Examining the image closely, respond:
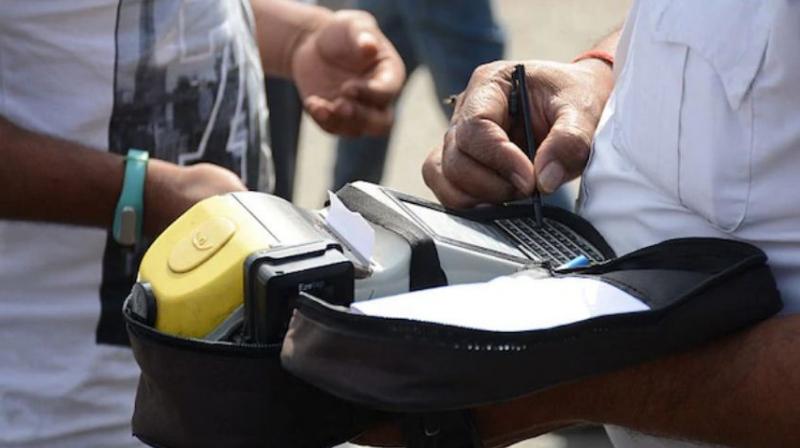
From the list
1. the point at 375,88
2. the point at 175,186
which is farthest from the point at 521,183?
the point at 375,88

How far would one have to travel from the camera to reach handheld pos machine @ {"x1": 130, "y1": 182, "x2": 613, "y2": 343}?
121 centimetres

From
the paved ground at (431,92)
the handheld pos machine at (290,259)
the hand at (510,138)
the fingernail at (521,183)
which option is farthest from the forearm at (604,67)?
the paved ground at (431,92)

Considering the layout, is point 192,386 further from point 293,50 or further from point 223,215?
point 293,50

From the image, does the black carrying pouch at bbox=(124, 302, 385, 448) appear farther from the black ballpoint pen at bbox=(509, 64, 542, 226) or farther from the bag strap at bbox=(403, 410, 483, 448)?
the black ballpoint pen at bbox=(509, 64, 542, 226)

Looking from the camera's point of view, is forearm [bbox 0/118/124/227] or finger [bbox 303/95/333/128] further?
finger [bbox 303/95/333/128]

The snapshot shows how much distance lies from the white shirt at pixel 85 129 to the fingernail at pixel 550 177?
68 centimetres

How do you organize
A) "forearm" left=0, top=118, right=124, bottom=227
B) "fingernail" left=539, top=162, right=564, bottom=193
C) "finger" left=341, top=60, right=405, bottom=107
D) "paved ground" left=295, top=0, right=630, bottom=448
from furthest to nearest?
"paved ground" left=295, top=0, right=630, bottom=448 → "finger" left=341, top=60, right=405, bottom=107 → "forearm" left=0, top=118, right=124, bottom=227 → "fingernail" left=539, top=162, right=564, bottom=193

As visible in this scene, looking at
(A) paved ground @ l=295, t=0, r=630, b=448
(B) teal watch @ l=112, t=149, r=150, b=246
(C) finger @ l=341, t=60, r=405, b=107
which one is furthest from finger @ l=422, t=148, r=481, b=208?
(A) paved ground @ l=295, t=0, r=630, b=448

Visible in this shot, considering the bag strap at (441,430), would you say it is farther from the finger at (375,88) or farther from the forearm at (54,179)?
the finger at (375,88)

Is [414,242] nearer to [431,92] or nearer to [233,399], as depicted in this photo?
[233,399]

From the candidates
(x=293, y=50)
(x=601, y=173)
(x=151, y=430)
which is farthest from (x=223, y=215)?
(x=293, y=50)

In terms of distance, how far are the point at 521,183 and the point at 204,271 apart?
→ 0.40 m

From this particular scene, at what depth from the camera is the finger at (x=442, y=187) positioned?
60.6 inches

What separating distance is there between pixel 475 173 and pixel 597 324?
0.37 m
